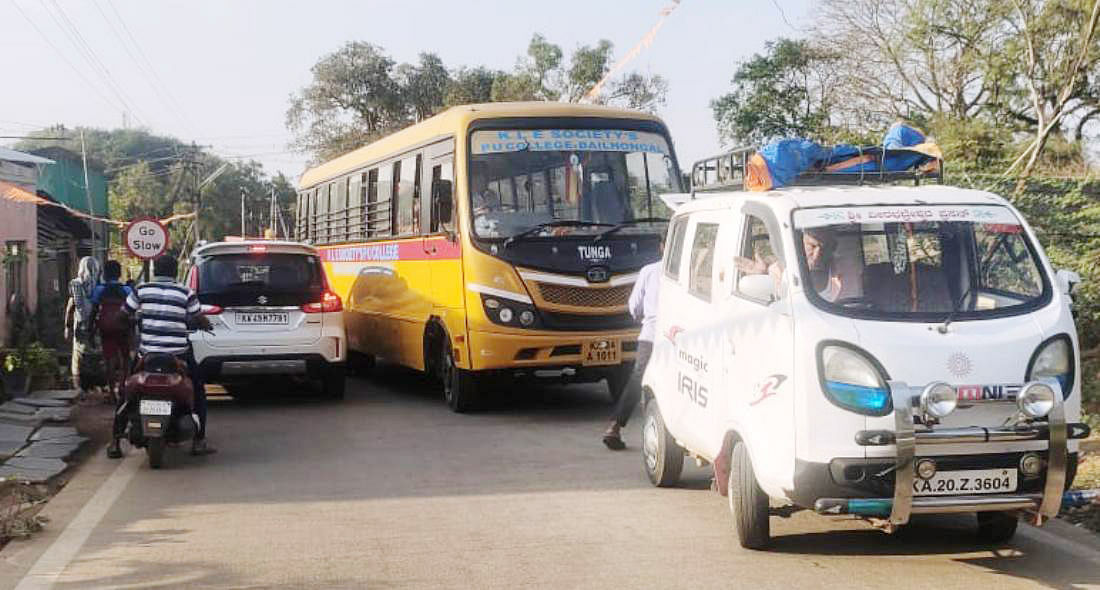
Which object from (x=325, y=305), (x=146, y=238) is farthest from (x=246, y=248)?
(x=146, y=238)

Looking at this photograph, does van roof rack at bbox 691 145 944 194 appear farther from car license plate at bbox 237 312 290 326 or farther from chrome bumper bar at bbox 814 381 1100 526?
car license plate at bbox 237 312 290 326

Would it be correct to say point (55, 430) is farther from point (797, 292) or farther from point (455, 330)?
point (797, 292)

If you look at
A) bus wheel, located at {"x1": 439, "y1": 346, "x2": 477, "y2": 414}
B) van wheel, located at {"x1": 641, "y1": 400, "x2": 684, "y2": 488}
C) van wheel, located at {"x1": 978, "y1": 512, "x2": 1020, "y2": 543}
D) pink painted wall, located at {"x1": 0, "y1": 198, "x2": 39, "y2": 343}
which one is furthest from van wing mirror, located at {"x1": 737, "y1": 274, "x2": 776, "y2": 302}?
pink painted wall, located at {"x1": 0, "y1": 198, "x2": 39, "y2": 343}

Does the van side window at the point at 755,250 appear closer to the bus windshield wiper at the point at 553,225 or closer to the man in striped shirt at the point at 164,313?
the man in striped shirt at the point at 164,313

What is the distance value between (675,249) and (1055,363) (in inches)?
117

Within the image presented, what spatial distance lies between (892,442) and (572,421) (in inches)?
270

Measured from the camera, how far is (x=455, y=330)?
41.6 ft

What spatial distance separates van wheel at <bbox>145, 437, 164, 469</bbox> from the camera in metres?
9.81

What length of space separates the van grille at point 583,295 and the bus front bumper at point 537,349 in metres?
0.30

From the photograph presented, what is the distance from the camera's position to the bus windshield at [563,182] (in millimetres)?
12398

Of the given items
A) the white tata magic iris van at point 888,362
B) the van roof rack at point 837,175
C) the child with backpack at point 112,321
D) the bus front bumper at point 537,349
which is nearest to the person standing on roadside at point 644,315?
the van roof rack at point 837,175

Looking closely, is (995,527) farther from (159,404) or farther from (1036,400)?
(159,404)

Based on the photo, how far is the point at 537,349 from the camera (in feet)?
40.2

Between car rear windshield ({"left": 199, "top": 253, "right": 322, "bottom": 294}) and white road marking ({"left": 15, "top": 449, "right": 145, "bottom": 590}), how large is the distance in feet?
11.1
